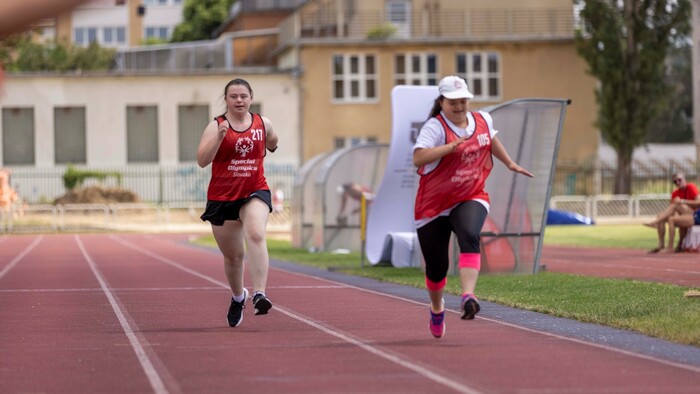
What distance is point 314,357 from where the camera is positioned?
8.60 meters

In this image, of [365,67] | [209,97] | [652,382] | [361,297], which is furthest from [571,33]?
[652,382]

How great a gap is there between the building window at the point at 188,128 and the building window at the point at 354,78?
6.19 m

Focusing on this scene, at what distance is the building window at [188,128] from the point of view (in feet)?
198

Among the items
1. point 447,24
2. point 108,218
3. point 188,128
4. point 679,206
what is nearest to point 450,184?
point 679,206

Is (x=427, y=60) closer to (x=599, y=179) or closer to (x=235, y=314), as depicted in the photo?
(x=599, y=179)

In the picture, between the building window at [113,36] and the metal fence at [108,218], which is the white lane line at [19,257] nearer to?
the metal fence at [108,218]

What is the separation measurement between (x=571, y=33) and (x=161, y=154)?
19.5 meters

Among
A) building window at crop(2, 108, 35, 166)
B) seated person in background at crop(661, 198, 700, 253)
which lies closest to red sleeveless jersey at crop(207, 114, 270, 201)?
seated person in background at crop(661, 198, 700, 253)

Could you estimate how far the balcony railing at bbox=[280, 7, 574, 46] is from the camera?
60.6m

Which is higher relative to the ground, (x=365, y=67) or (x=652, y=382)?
(x=365, y=67)

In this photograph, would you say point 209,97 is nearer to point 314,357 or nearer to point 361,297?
point 361,297

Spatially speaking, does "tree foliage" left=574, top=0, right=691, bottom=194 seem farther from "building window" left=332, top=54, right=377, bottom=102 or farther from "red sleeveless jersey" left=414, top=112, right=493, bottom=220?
"red sleeveless jersey" left=414, top=112, right=493, bottom=220

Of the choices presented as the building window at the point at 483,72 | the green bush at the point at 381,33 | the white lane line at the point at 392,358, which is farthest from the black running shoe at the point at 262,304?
the building window at the point at 483,72

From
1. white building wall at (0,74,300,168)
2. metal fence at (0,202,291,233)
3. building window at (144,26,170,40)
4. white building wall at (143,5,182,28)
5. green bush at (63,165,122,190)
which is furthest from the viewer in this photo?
white building wall at (143,5,182,28)
